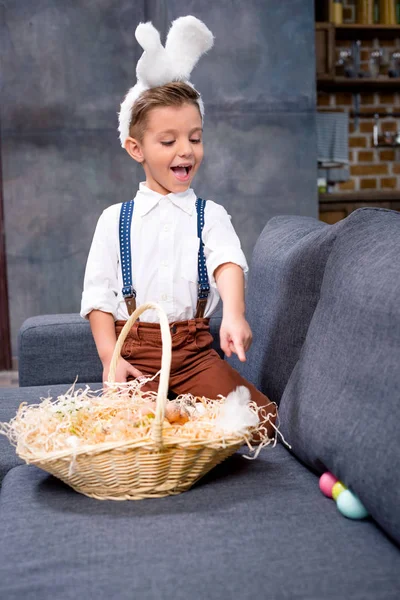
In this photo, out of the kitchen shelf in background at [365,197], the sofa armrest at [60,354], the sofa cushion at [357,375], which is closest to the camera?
the sofa cushion at [357,375]

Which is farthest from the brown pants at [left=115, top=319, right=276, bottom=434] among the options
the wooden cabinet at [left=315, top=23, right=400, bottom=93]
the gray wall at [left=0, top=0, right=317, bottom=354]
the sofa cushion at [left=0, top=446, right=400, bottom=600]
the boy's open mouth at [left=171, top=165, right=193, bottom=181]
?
the wooden cabinet at [left=315, top=23, right=400, bottom=93]

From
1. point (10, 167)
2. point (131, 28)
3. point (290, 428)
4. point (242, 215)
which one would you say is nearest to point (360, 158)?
point (242, 215)

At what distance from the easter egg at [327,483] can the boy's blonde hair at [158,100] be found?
101 centimetres

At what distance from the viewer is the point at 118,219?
196cm

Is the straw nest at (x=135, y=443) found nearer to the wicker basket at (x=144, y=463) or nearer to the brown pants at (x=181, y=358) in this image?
the wicker basket at (x=144, y=463)

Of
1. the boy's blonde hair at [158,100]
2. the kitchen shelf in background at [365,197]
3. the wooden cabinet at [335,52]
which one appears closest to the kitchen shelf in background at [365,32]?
the wooden cabinet at [335,52]

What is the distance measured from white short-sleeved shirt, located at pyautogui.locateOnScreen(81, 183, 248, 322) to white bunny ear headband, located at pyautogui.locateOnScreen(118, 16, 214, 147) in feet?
0.81

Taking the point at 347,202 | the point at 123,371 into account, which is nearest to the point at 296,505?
the point at 123,371

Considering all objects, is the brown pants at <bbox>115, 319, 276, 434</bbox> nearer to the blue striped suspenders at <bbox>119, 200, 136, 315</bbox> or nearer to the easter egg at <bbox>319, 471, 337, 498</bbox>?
the blue striped suspenders at <bbox>119, 200, 136, 315</bbox>

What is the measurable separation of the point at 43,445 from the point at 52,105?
135 inches

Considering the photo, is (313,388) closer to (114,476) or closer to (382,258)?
(382,258)

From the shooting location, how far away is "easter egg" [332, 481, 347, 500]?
1234 mm

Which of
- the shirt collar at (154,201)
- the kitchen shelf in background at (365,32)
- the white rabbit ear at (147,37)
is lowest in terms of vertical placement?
the shirt collar at (154,201)

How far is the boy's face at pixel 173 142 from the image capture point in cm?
186
